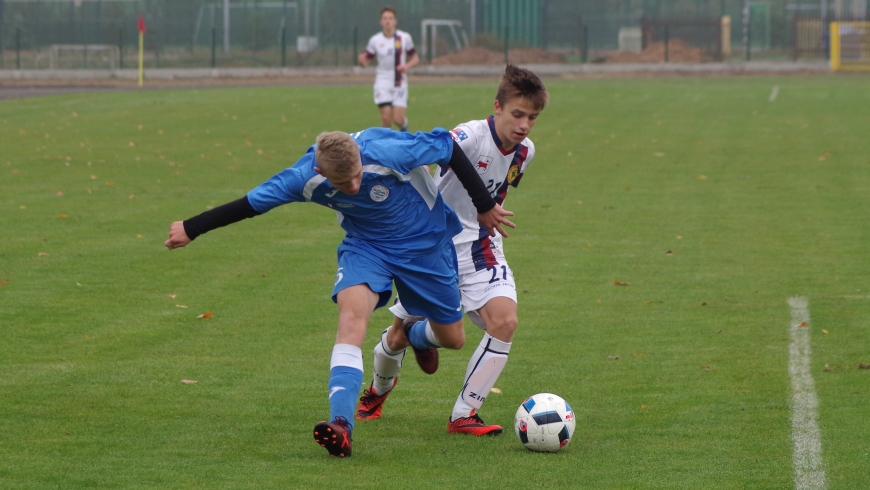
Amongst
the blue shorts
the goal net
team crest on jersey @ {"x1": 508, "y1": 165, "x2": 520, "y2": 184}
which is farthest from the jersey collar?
the goal net

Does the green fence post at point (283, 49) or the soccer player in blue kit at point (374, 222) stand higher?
the green fence post at point (283, 49)

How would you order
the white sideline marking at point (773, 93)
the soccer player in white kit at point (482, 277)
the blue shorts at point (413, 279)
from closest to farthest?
the blue shorts at point (413, 279) → the soccer player in white kit at point (482, 277) → the white sideline marking at point (773, 93)

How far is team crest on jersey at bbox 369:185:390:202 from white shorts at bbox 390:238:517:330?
681 mm

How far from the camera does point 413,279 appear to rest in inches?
227

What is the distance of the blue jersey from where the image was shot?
5.52 metres

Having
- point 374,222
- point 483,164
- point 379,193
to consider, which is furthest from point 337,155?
point 483,164

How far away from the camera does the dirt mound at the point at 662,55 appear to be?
159ft

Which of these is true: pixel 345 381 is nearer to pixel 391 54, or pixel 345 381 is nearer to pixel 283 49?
pixel 391 54

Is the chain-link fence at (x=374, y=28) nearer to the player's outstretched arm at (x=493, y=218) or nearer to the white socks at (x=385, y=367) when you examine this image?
the white socks at (x=385, y=367)

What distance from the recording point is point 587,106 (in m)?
28.3

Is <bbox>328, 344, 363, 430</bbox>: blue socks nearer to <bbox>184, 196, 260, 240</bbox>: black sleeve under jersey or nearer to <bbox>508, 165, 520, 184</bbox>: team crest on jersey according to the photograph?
<bbox>184, 196, 260, 240</bbox>: black sleeve under jersey

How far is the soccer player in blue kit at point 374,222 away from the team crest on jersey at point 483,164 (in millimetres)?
258

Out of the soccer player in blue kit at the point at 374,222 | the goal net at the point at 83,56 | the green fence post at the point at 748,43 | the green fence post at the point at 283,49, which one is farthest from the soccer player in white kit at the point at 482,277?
the green fence post at the point at 748,43

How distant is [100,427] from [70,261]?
4954mm
